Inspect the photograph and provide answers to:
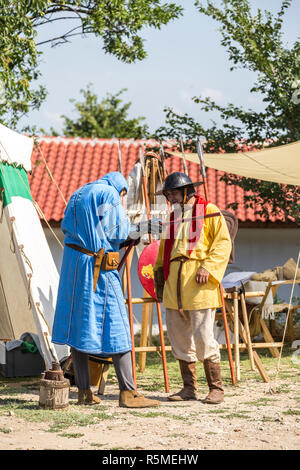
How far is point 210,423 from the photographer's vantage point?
4578 mm

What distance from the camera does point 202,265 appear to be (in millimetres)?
5484

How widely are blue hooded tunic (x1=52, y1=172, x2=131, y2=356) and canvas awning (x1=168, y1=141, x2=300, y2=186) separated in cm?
192

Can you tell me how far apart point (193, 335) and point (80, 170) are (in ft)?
30.4

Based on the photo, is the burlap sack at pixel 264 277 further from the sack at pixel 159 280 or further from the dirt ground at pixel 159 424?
the sack at pixel 159 280

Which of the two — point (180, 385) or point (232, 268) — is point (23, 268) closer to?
point (180, 385)

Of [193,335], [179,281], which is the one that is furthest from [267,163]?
[193,335]

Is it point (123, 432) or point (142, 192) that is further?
point (142, 192)

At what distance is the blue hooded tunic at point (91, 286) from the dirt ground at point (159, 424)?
19.6 inches

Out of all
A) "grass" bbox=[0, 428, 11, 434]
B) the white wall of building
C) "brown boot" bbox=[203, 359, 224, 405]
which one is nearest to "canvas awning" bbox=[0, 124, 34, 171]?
"brown boot" bbox=[203, 359, 224, 405]

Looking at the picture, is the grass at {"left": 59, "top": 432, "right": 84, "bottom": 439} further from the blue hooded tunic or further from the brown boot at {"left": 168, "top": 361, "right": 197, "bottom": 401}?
the brown boot at {"left": 168, "top": 361, "right": 197, "bottom": 401}

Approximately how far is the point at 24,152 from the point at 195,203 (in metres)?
1.69

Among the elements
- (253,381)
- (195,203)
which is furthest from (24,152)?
(253,381)

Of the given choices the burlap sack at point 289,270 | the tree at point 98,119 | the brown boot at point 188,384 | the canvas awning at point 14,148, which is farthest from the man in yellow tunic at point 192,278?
the tree at point 98,119

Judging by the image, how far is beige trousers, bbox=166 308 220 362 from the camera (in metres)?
5.42
